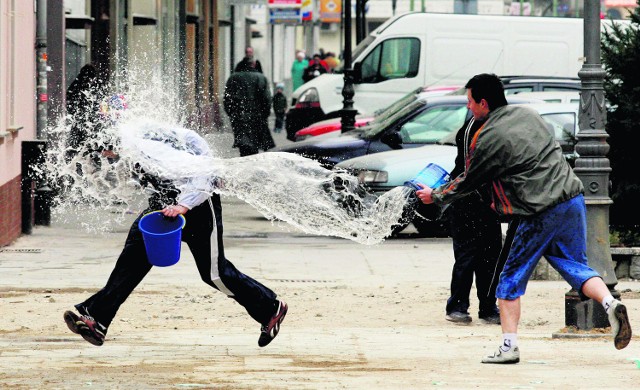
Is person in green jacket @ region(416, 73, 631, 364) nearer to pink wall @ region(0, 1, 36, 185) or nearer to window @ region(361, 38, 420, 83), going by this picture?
pink wall @ region(0, 1, 36, 185)

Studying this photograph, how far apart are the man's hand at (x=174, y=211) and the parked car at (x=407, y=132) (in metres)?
8.55

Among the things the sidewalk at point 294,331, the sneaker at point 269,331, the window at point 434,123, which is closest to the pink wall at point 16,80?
the sidewalk at point 294,331

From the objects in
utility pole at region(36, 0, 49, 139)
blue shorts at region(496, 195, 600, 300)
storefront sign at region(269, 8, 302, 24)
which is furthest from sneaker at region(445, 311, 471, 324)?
storefront sign at region(269, 8, 302, 24)

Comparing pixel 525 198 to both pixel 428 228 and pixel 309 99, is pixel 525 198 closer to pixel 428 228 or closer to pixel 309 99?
pixel 428 228

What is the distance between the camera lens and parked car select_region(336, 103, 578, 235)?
15.4m

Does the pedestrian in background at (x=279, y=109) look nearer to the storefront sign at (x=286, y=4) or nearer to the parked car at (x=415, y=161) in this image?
the storefront sign at (x=286, y=4)

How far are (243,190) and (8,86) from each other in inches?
254

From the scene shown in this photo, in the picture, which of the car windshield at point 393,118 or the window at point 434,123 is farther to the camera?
the car windshield at point 393,118

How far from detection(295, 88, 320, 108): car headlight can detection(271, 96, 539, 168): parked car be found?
10.6 m

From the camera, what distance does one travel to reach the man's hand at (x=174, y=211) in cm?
825

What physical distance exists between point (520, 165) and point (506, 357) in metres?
1.11

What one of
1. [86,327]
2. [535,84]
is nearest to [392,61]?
[535,84]

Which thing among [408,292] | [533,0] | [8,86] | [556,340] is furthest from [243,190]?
[533,0]

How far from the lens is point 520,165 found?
8.05 m
